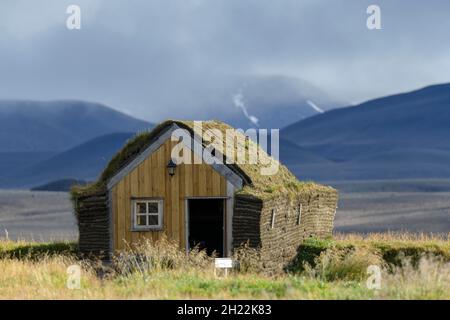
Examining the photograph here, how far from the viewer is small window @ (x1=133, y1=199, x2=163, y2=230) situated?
86.7 feet

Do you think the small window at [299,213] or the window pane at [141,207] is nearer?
the window pane at [141,207]

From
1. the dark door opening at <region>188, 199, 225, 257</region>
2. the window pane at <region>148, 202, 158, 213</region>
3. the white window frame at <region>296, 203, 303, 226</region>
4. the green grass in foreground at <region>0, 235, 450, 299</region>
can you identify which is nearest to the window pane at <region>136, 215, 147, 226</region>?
the window pane at <region>148, 202, 158, 213</region>

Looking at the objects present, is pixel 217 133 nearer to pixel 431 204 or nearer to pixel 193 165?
pixel 193 165

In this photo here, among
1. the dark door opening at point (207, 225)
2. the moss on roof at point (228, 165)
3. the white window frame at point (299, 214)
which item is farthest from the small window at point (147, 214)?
the white window frame at point (299, 214)

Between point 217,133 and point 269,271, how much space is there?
12.8 ft

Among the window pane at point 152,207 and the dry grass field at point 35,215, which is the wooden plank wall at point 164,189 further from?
the dry grass field at point 35,215

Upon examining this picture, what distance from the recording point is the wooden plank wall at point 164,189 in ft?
86.1

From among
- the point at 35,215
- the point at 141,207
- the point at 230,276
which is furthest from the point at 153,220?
the point at 35,215

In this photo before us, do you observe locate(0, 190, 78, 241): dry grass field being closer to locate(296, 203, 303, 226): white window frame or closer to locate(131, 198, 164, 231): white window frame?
locate(296, 203, 303, 226): white window frame

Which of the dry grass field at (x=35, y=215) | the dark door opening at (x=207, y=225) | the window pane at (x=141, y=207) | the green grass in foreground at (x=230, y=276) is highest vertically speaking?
the dry grass field at (x=35, y=215)

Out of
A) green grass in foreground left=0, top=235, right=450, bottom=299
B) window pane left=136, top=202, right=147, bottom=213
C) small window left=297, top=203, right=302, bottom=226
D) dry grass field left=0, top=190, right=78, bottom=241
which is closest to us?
green grass in foreground left=0, top=235, right=450, bottom=299

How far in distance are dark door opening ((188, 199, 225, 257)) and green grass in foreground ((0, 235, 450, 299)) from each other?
6.67ft

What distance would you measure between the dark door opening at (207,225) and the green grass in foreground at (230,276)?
6.67 feet
